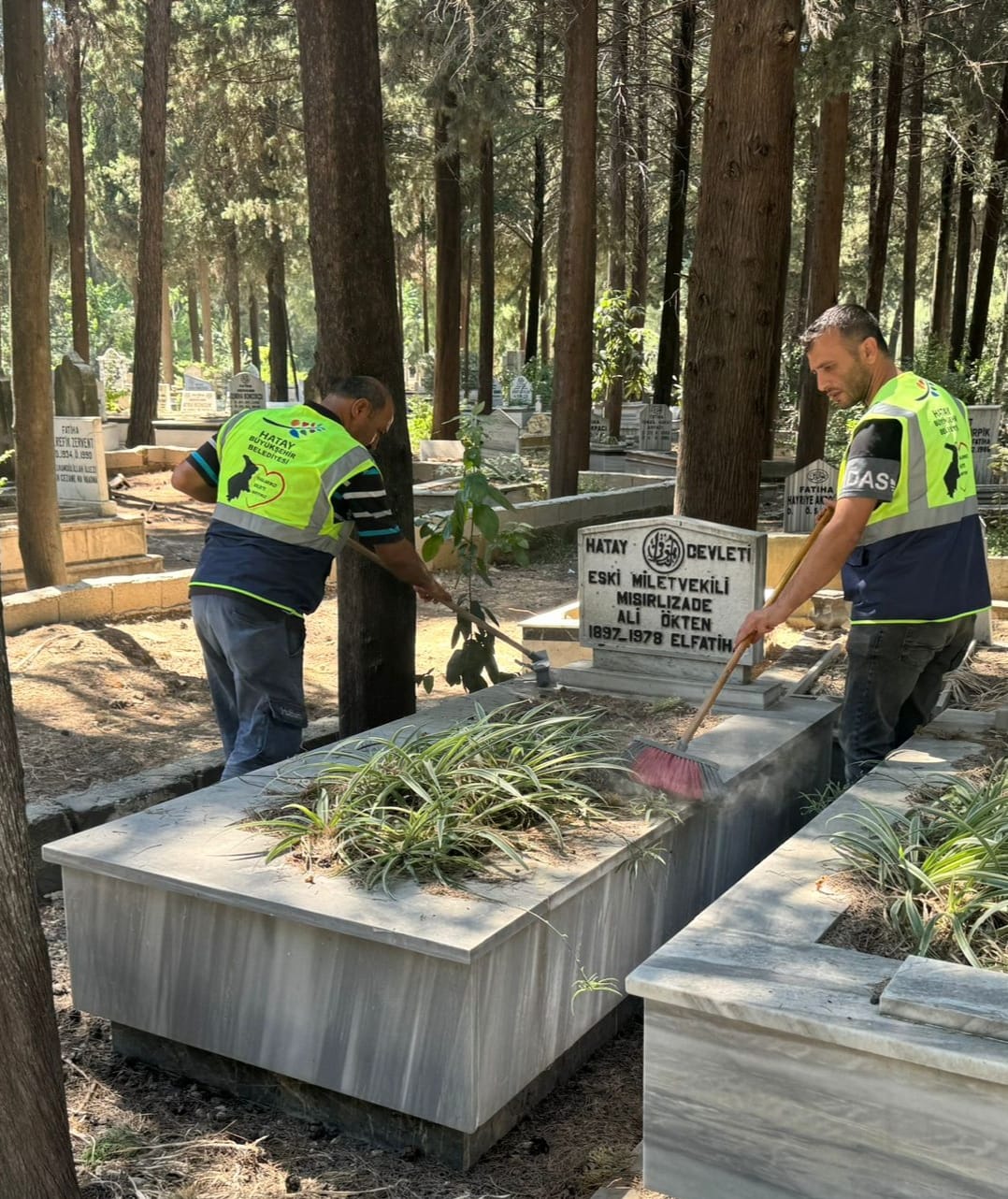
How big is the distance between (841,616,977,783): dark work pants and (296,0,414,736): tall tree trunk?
2228mm

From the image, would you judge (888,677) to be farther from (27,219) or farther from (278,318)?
(278,318)

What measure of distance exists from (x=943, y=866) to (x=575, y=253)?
12.6m

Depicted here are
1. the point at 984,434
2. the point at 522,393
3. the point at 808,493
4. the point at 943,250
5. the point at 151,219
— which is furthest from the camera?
the point at 522,393

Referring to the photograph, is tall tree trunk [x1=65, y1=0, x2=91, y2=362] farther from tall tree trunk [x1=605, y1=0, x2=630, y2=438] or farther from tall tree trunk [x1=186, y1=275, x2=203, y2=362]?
tall tree trunk [x1=186, y1=275, x2=203, y2=362]

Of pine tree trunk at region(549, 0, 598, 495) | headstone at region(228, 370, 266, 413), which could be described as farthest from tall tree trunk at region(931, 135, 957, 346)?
headstone at region(228, 370, 266, 413)

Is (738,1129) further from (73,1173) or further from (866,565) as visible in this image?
(866,565)

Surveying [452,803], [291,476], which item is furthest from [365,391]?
[452,803]

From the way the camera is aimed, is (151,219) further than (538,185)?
No

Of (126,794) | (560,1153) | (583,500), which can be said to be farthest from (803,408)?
(560,1153)

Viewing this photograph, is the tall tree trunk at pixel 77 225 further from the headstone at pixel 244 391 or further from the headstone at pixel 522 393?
the headstone at pixel 522 393

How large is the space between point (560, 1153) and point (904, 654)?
2179 millimetres

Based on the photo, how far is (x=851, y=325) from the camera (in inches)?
178

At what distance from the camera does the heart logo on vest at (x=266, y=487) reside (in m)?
4.75

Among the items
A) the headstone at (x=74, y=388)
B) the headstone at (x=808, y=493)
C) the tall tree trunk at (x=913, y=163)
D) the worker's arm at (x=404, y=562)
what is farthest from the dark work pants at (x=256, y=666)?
the tall tree trunk at (x=913, y=163)
